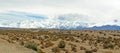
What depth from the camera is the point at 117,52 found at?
122ft

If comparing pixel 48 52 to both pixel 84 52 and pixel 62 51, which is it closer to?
pixel 62 51

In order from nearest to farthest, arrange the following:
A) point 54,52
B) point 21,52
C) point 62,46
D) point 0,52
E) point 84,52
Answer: point 0,52
point 21,52
point 54,52
point 84,52
point 62,46

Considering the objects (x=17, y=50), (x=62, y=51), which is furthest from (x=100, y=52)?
(x=17, y=50)

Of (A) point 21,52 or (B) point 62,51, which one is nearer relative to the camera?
(A) point 21,52

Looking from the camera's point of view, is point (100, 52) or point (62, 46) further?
point (62, 46)

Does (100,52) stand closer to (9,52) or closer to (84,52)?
(84,52)

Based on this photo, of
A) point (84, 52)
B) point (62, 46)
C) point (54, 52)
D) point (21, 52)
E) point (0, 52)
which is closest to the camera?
point (0, 52)

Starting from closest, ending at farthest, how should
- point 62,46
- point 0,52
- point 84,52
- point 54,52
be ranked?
point 0,52 < point 54,52 < point 84,52 < point 62,46

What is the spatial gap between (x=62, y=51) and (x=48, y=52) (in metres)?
1.75

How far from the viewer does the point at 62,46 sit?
38.2 metres

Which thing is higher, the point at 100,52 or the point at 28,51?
the point at 28,51

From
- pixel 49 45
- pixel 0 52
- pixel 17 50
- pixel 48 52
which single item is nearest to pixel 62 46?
pixel 49 45

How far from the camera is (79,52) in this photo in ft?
116

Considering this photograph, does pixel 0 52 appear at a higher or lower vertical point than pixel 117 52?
higher
